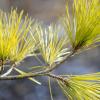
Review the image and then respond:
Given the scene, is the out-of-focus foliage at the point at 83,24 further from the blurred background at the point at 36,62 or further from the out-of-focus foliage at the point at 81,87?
the blurred background at the point at 36,62

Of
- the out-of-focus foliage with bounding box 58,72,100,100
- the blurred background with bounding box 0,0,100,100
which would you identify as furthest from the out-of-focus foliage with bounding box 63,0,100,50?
the blurred background with bounding box 0,0,100,100

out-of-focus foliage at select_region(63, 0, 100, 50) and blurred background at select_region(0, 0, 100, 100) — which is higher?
blurred background at select_region(0, 0, 100, 100)

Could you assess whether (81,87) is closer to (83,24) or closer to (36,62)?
(83,24)

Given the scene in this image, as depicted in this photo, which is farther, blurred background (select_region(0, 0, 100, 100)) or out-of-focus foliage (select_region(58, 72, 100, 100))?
blurred background (select_region(0, 0, 100, 100))

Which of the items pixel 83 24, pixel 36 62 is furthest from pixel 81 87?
pixel 36 62

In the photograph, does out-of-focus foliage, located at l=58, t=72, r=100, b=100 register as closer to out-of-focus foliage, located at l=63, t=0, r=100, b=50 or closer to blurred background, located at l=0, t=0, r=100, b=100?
out-of-focus foliage, located at l=63, t=0, r=100, b=50

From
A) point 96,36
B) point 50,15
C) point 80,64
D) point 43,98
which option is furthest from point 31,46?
point 50,15

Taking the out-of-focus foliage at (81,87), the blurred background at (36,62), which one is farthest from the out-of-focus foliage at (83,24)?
the blurred background at (36,62)

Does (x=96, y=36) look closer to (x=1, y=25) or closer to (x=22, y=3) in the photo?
(x=1, y=25)
